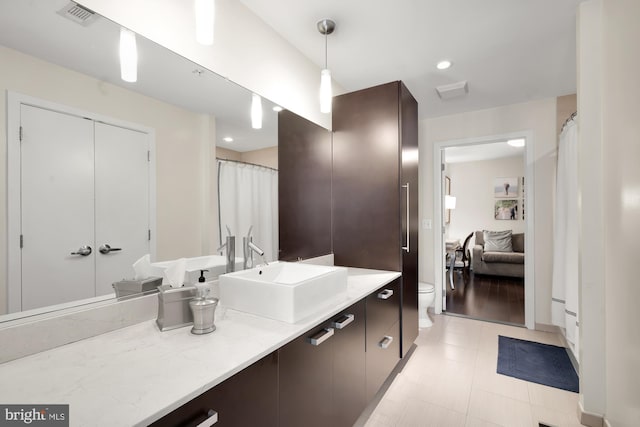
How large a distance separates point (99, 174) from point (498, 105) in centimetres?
381

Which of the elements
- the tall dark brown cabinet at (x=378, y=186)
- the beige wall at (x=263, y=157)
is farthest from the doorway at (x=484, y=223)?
the beige wall at (x=263, y=157)

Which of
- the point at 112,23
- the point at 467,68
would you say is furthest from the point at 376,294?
the point at 467,68

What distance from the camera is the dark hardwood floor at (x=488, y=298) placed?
3.65 meters

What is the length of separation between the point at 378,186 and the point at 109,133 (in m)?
1.79

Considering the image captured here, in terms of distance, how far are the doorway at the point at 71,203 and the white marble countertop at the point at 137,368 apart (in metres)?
0.22

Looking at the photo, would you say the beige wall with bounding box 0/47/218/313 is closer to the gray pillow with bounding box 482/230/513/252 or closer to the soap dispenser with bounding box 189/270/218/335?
the soap dispenser with bounding box 189/270/218/335

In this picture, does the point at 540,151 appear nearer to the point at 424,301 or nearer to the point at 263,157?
the point at 424,301

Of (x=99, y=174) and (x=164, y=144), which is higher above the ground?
(x=164, y=144)

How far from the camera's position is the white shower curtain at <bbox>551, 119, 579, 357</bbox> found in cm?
242

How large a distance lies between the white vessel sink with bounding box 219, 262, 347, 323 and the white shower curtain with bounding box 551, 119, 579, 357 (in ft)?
6.42

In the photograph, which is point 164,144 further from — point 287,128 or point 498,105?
point 498,105

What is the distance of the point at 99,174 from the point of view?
3.70ft

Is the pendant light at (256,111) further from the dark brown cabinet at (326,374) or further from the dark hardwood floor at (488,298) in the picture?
the dark hardwood floor at (488,298)

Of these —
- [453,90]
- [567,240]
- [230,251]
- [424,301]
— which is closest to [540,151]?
→ [567,240]
